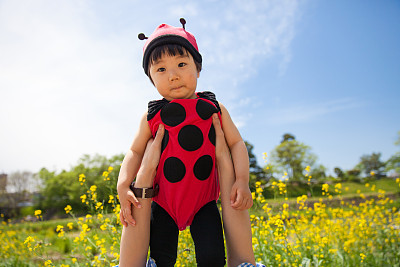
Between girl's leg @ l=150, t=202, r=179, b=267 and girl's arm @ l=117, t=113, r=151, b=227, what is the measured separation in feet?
0.54

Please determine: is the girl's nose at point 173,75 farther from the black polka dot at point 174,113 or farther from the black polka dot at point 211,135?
the black polka dot at point 211,135

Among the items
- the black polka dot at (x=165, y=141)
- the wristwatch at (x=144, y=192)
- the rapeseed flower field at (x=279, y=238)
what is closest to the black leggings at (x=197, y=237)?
the wristwatch at (x=144, y=192)

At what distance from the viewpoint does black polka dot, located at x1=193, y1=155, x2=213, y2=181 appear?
5.37 ft

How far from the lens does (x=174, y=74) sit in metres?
1.65

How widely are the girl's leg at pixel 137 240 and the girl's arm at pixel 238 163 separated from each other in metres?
0.54

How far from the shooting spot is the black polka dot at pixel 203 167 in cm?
164

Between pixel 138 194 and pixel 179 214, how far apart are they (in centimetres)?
27

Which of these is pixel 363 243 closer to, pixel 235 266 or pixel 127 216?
pixel 235 266

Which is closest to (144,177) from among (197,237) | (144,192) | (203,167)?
(144,192)

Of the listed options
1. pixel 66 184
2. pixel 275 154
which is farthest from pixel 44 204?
pixel 275 154

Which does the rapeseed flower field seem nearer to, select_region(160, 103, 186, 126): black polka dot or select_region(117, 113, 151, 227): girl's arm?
select_region(117, 113, 151, 227): girl's arm

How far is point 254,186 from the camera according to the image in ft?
11.0

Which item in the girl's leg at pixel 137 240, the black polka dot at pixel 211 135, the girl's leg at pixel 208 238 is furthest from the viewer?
the black polka dot at pixel 211 135

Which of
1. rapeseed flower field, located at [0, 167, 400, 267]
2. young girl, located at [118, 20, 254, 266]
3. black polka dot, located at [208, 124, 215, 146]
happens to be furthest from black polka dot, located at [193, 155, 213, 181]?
rapeseed flower field, located at [0, 167, 400, 267]
